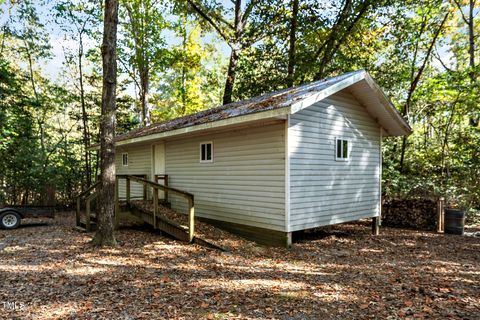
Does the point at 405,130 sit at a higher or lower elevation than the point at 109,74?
lower

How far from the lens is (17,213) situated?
9.73 m

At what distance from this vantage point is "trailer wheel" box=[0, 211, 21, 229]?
9.48 meters

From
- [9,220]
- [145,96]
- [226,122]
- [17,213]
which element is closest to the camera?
[226,122]

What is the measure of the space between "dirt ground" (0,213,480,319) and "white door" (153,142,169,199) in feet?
11.0

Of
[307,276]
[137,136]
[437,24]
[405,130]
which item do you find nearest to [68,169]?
[137,136]

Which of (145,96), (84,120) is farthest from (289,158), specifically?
(145,96)

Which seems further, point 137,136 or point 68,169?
point 68,169

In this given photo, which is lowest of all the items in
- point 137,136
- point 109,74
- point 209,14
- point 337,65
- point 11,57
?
point 137,136

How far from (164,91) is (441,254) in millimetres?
28794

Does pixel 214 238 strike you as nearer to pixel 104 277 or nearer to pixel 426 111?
pixel 104 277

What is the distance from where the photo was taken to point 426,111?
1457 cm

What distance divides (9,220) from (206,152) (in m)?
6.86

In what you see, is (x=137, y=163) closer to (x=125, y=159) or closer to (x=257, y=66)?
(x=125, y=159)

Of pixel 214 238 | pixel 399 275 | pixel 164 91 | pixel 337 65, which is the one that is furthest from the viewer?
pixel 164 91
